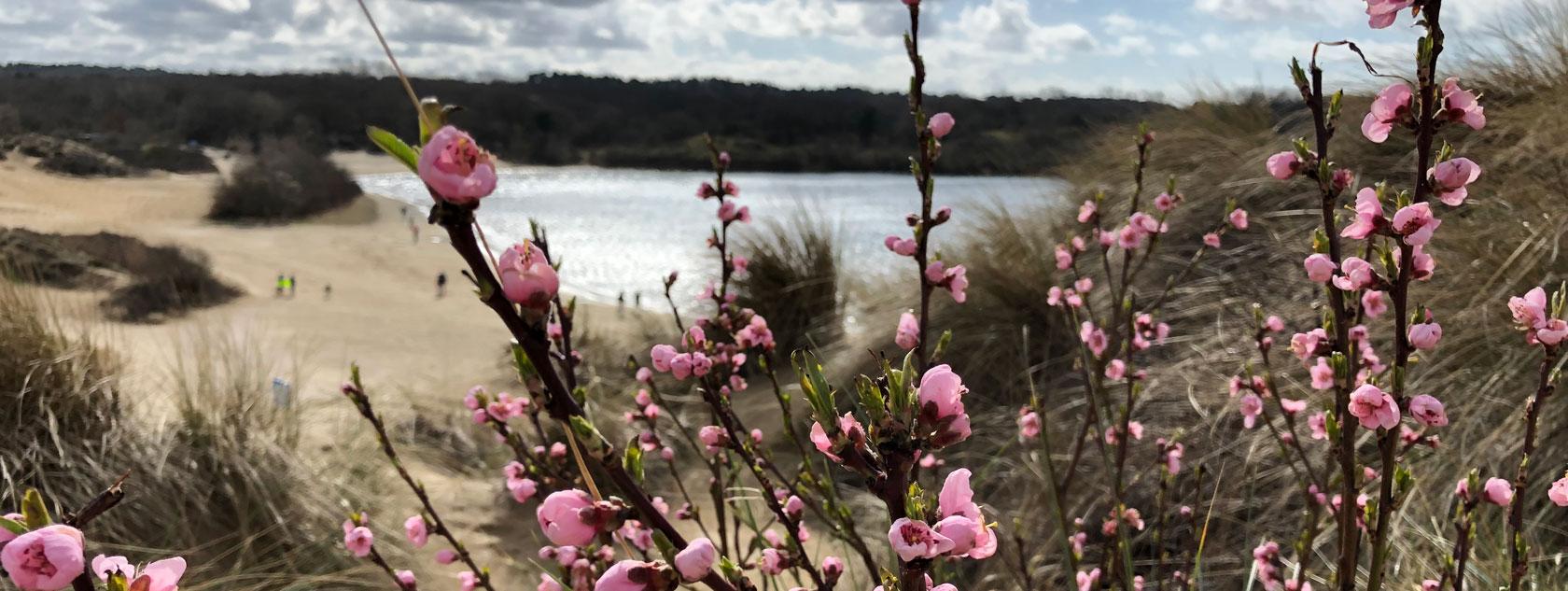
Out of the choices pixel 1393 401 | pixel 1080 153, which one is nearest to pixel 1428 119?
pixel 1393 401

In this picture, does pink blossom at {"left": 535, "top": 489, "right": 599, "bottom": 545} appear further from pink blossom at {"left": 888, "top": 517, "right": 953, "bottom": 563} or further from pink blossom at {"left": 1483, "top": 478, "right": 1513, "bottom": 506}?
pink blossom at {"left": 1483, "top": 478, "right": 1513, "bottom": 506}

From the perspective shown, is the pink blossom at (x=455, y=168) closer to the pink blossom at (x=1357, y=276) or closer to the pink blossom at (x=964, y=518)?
the pink blossom at (x=964, y=518)

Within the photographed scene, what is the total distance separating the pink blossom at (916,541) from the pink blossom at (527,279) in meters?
0.17

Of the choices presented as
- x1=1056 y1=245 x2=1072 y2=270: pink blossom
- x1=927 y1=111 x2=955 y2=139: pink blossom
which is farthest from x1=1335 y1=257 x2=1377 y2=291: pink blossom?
x1=1056 y1=245 x2=1072 y2=270: pink blossom

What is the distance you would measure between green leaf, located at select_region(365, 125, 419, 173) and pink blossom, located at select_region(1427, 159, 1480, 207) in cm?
70

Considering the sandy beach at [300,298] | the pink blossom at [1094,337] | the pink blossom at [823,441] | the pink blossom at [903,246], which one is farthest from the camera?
the sandy beach at [300,298]

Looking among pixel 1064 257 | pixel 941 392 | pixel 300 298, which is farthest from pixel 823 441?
pixel 300 298

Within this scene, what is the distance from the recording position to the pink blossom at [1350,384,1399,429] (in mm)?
664

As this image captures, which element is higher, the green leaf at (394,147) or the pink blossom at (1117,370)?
the green leaf at (394,147)

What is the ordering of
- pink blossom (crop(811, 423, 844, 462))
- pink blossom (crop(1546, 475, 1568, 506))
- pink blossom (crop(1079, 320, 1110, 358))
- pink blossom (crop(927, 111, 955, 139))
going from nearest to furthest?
pink blossom (crop(811, 423, 844, 462))
pink blossom (crop(1546, 475, 1568, 506))
pink blossom (crop(927, 111, 955, 139))
pink blossom (crop(1079, 320, 1110, 358))

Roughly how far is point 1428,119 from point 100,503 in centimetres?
82

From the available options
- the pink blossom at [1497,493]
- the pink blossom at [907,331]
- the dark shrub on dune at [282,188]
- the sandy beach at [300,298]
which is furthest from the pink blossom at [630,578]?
the dark shrub on dune at [282,188]

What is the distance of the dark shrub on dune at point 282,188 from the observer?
9.33m

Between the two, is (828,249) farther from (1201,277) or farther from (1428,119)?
(1428,119)
